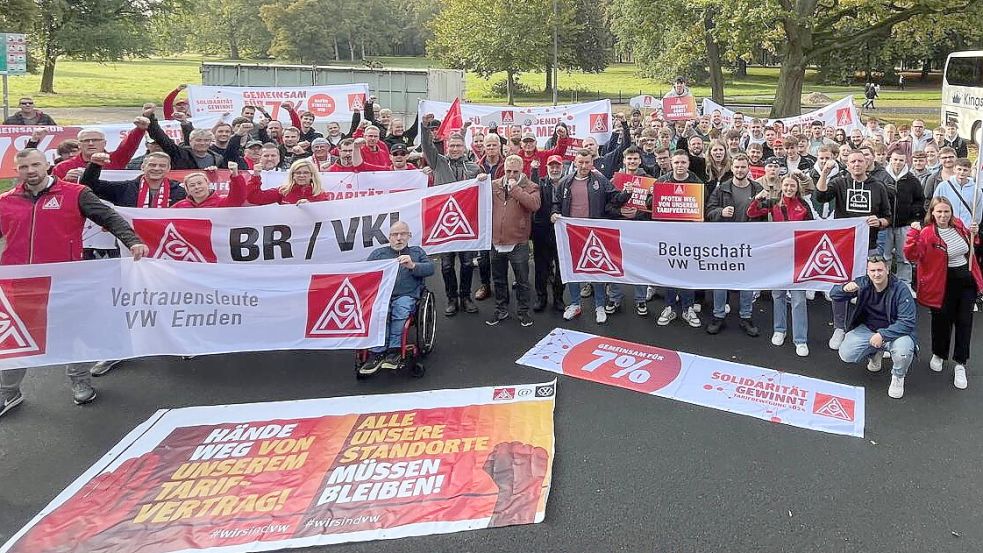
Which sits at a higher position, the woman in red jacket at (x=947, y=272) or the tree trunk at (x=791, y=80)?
the tree trunk at (x=791, y=80)

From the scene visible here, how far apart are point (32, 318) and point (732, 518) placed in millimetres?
5504

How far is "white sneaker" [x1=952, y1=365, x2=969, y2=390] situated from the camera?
6.22m

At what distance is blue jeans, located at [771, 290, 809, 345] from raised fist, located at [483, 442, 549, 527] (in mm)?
3431

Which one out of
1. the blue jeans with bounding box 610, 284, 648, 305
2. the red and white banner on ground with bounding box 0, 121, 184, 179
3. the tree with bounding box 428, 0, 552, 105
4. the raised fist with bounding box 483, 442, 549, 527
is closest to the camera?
the raised fist with bounding box 483, 442, 549, 527

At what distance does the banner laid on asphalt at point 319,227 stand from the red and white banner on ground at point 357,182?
3.57ft

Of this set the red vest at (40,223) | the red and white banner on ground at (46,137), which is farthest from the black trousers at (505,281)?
the red and white banner on ground at (46,137)

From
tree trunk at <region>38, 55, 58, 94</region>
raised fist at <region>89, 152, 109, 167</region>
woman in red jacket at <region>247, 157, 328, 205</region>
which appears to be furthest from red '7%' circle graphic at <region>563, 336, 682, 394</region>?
tree trunk at <region>38, 55, 58, 94</region>

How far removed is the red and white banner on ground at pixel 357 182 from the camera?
8.69 m

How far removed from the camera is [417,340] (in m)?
6.68

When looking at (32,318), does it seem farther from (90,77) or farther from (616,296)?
(90,77)

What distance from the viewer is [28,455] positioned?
17.1 ft

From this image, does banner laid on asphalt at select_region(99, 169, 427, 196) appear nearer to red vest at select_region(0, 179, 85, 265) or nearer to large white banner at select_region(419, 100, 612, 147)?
red vest at select_region(0, 179, 85, 265)

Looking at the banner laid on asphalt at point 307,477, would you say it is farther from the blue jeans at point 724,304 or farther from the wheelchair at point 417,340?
the blue jeans at point 724,304

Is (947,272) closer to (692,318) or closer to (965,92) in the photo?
(692,318)
